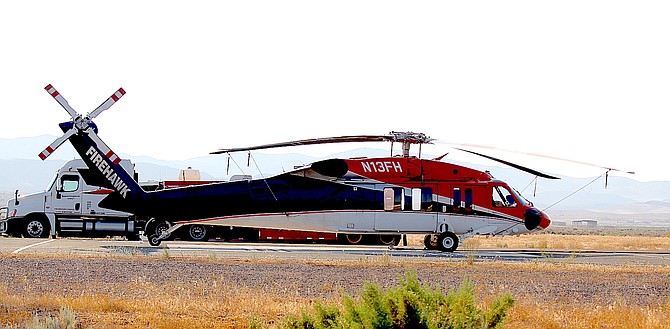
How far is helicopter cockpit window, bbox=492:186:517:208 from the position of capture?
30953 millimetres

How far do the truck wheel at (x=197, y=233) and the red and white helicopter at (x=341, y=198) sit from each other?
5.16 meters

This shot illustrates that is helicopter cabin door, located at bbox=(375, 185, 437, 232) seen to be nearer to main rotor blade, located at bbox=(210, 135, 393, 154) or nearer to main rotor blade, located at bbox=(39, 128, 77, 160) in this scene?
main rotor blade, located at bbox=(210, 135, 393, 154)

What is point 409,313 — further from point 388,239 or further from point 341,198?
point 388,239

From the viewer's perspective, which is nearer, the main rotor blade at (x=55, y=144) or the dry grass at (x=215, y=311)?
the dry grass at (x=215, y=311)

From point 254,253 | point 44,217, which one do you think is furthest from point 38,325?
point 44,217

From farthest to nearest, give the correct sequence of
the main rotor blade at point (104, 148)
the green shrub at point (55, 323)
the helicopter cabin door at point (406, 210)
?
the helicopter cabin door at point (406, 210) → the main rotor blade at point (104, 148) → the green shrub at point (55, 323)

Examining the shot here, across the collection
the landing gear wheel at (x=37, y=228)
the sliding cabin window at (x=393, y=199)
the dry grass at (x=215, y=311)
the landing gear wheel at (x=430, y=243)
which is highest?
the sliding cabin window at (x=393, y=199)

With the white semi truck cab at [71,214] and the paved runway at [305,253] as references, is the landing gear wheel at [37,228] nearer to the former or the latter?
the white semi truck cab at [71,214]

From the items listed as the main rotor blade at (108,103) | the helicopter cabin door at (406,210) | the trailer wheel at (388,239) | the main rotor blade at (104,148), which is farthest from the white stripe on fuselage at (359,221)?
the main rotor blade at (108,103)

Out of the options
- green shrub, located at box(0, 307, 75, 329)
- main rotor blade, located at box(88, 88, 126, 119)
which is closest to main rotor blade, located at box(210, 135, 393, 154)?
main rotor blade, located at box(88, 88, 126, 119)

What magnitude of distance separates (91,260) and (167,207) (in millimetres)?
5933

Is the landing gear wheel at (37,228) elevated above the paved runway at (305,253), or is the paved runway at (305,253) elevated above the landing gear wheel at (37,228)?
the landing gear wheel at (37,228)

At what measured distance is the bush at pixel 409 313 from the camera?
9.13 meters

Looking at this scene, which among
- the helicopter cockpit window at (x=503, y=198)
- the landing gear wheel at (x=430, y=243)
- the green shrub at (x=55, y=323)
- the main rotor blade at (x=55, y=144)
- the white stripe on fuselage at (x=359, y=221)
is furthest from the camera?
the landing gear wheel at (x=430, y=243)
